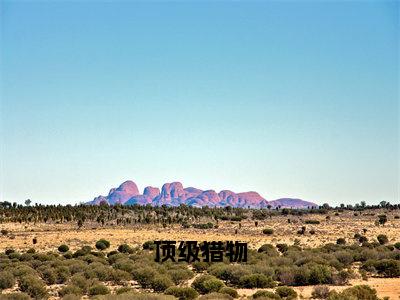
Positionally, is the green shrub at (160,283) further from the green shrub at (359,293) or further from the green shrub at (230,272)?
the green shrub at (359,293)

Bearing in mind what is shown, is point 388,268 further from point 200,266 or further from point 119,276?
point 119,276

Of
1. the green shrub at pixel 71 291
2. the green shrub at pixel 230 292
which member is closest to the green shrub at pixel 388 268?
the green shrub at pixel 230 292

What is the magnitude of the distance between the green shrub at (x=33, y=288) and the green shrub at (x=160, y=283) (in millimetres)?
5490

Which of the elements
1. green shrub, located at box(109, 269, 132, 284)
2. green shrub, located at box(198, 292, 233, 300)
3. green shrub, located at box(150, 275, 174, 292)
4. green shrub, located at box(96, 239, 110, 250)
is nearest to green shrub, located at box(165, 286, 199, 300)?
green shrub, located at box(198, 292, 233, 300)

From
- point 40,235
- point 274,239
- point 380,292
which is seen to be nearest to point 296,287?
point 380,292

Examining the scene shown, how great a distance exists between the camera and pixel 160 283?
90.2 ft

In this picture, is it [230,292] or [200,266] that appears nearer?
[230,292]

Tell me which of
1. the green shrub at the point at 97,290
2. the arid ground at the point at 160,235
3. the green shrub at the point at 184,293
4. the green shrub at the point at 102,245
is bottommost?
the green shrub at the point at 97,290

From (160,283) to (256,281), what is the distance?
517 cm

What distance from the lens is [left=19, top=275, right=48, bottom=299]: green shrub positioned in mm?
25328

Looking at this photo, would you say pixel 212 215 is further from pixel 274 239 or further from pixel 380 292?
pixel 380 292

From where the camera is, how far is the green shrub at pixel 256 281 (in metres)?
28.3

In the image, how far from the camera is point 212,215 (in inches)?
4377

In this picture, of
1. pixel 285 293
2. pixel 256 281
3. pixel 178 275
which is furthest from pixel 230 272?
pixel 285 293
